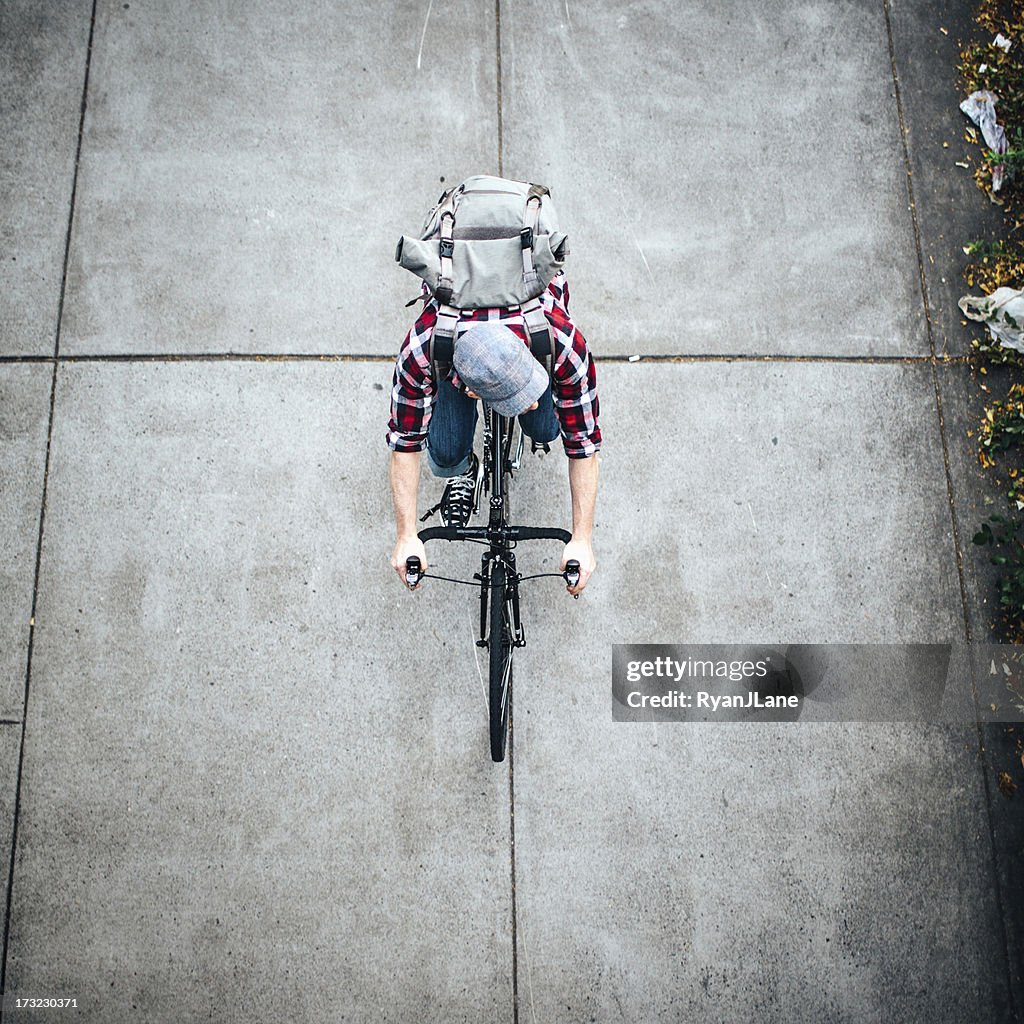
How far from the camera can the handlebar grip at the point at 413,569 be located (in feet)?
9.45

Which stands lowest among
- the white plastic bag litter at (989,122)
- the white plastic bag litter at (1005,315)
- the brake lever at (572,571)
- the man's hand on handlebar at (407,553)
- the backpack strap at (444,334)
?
the brake lever at (572,571)

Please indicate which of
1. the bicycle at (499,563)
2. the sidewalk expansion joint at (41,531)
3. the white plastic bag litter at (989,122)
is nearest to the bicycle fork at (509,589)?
the bicycle at (499,563)

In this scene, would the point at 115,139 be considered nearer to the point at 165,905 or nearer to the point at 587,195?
the point at 587,195

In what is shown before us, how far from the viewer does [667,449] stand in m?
4.11

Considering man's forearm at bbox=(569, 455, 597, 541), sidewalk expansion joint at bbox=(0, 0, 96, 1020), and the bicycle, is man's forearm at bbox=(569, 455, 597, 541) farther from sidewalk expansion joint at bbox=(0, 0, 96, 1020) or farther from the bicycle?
sidewalk expansion joint at bbox=(0, 0, 96, 1020)

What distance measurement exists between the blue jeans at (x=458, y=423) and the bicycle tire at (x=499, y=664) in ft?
1.84

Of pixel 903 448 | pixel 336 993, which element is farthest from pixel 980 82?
pixel 336 993

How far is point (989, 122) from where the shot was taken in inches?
175

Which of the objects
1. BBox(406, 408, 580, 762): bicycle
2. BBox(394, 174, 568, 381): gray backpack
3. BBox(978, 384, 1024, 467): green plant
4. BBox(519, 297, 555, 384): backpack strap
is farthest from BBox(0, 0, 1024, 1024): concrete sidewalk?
BBox(394, 174, 568, 381): gray backpack

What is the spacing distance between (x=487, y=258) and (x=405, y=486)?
36.3 inches

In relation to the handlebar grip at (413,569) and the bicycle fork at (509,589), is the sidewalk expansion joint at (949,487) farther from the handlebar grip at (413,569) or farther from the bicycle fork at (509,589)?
the handlebar grip at (413,569)

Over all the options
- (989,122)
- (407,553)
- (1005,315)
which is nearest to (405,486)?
(407,553)

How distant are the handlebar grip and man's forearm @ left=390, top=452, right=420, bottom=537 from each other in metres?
0.14

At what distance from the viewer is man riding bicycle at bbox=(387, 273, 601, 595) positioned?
2465 mm
